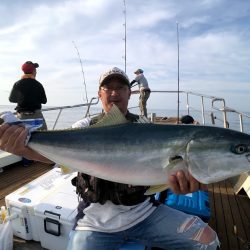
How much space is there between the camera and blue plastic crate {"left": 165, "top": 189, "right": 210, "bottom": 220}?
14.0ft

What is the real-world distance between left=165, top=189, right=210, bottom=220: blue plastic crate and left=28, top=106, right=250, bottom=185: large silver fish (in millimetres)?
1901

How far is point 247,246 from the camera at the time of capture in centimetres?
441

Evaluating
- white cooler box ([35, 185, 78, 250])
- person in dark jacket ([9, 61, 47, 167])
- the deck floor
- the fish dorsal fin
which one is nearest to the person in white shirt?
person in dark jacket ([9, 61, 47, 167])

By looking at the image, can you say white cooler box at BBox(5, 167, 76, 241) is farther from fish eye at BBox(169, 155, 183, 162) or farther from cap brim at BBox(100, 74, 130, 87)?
fish eye at BBox(169, 155, 183, 162)

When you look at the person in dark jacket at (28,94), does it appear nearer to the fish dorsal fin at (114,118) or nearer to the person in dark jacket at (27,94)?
the person in dark jacket at (27,94)

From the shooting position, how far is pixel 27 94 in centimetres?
789

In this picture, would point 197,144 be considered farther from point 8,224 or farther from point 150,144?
point 8,224

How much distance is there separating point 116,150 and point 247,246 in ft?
9.95

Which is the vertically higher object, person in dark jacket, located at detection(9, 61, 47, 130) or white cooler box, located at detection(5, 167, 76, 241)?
person in dark jacket, located at detection(9, 61, 47, 130)

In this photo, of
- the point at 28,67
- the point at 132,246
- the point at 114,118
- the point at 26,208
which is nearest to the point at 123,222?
the point at 132,246

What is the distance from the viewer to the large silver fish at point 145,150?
8.24 ft

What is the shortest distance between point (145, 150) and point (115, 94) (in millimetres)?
1464

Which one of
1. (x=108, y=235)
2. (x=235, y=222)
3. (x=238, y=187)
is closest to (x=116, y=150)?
(x=108, y=235)

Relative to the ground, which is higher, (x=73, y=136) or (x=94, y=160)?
(x=73, y=136)
